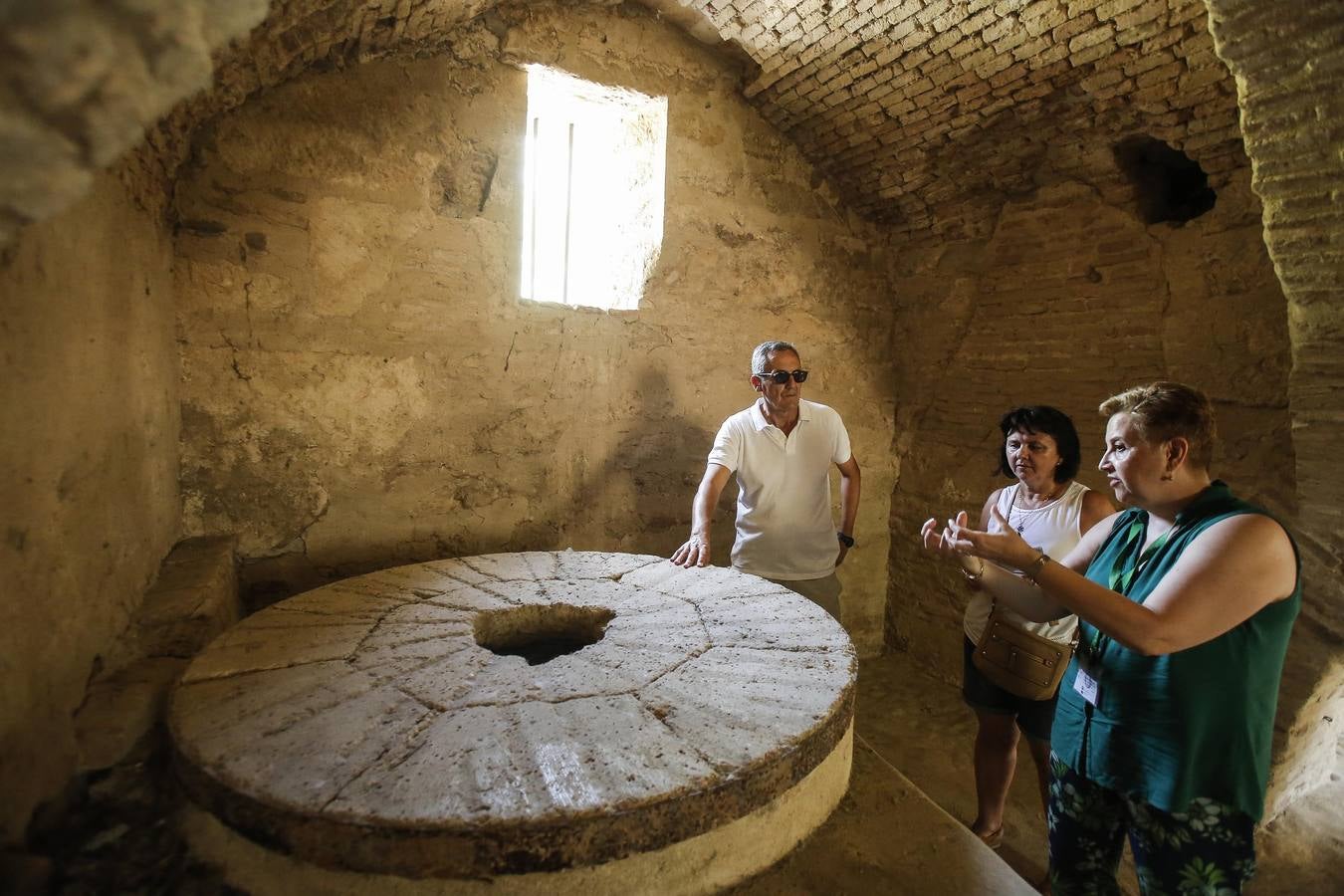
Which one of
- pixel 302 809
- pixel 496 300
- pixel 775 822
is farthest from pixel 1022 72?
pixel 302 809

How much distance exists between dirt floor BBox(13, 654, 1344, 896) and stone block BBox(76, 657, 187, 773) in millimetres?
48

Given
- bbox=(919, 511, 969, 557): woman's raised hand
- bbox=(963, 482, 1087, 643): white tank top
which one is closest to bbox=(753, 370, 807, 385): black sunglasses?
bbox=(963, 482, 1087, 643): white tank top

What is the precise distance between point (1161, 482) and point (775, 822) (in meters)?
1.30

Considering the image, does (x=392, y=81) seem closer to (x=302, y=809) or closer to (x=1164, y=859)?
(x=302, y=809)

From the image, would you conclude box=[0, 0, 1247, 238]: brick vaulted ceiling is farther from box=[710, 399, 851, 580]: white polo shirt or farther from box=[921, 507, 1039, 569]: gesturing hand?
box=[921, 507, 1039, 569]: gesturing hand

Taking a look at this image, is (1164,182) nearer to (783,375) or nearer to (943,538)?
(783,375)

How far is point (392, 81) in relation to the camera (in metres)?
3.16

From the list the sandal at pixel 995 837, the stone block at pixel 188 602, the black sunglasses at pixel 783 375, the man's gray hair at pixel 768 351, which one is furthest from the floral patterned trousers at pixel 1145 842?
the stone block at pixel 188 602

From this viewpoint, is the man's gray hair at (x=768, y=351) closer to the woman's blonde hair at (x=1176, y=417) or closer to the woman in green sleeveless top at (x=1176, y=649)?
the woman in green sleeveless top at (x=1176, y=649)

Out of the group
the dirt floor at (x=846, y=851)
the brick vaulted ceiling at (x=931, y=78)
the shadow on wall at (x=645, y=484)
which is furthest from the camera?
the shadow on wall at (x=645, y=484)

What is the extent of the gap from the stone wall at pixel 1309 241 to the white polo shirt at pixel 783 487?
1.81 metres

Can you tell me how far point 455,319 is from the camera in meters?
3.33

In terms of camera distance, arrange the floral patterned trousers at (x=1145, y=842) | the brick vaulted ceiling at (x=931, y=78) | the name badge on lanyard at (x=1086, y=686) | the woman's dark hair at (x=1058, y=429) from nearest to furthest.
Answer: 1. the floral patterned trousers at (x=1145, y=842)
2. the name badge on lanyard at (x=1086, y=686)
3. the woman's dark hair at (x=1058, y=429)
4. the brick vaulted ceiling at (x=931, y=78)

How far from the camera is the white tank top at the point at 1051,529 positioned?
2330 millimetres
